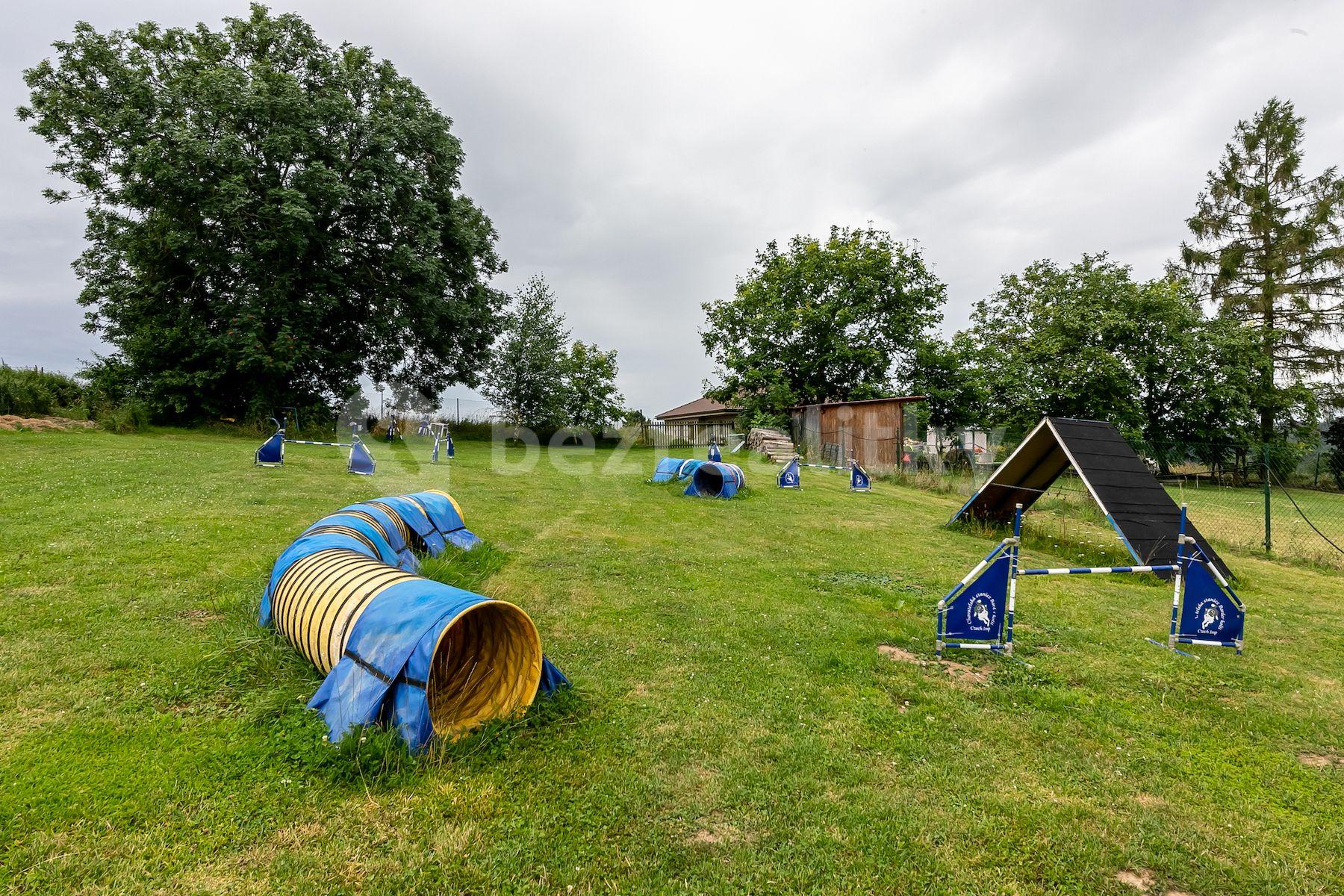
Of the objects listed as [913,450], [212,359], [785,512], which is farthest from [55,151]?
[913,450]

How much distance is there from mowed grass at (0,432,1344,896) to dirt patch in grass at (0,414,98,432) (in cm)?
1393

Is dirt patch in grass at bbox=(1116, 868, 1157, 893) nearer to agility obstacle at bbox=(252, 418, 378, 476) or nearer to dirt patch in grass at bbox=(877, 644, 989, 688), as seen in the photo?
dirt patch in grass at bbox=(877, 644, 989, 688)

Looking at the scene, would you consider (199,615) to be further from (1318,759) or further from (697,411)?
(697,411)

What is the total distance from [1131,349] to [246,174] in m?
33.9

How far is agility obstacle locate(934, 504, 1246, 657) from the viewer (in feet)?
15.3

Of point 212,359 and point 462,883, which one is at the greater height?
point 212,359

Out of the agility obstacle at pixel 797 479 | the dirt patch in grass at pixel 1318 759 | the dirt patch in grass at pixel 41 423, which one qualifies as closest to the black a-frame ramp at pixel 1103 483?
the dirt patch in grass at pixel 1318 759

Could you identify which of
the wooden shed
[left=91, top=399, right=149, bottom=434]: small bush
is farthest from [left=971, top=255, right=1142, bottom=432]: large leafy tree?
[left=91, top=399, right=149, bottom=434]: small bush

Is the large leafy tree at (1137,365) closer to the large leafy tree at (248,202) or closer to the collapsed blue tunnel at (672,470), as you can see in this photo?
the collapsed blue tunnel at (672,470)

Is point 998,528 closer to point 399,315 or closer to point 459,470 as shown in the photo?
point 459,470

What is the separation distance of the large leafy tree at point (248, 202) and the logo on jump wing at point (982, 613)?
21678mm

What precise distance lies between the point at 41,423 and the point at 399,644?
2146 centimetres

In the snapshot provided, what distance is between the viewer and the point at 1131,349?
24656 mm

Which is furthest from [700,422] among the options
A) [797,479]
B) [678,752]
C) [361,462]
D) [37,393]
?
[678,752]
